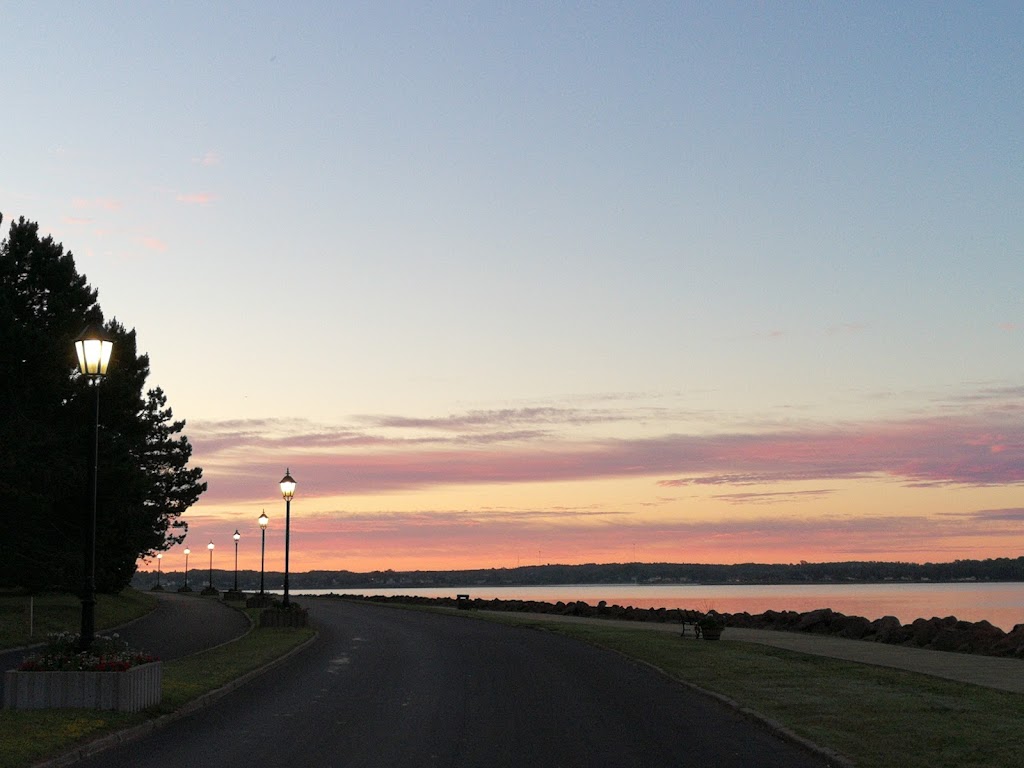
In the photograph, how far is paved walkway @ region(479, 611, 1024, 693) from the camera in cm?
2564

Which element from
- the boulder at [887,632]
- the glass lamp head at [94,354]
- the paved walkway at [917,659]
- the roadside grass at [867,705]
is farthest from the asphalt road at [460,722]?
the boulder at [887,632]

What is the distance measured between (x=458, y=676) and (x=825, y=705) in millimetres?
9290

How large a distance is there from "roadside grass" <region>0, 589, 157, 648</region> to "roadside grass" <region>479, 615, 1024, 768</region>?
20081mm

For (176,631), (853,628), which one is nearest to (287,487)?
(176,631)

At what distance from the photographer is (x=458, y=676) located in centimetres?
2555

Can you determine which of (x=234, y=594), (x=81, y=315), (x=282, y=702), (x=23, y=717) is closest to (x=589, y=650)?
(x=282, y=702)

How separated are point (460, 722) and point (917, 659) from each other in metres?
19.2

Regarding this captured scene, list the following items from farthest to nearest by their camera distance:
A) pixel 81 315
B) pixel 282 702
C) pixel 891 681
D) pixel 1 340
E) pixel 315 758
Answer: pixel 81 315 < pixel 1 340 < pixel 891 681 < pixel 282 702 < pixel 315 758

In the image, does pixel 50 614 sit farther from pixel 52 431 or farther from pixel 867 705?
pixel 867 705

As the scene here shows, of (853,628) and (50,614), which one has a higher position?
(50,614)

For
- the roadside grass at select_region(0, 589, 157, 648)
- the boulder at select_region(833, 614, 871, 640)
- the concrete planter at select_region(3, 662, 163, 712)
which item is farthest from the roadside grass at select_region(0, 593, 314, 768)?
the boulder at select_region(833, 614, 871, 640)

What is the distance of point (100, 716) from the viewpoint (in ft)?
55.3

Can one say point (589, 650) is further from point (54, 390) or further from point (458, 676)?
point (54, 390)

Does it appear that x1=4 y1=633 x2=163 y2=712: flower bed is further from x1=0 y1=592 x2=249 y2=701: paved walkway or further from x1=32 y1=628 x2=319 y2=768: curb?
x1=0 y1=592 x2=249 y2=701: paved walkway
